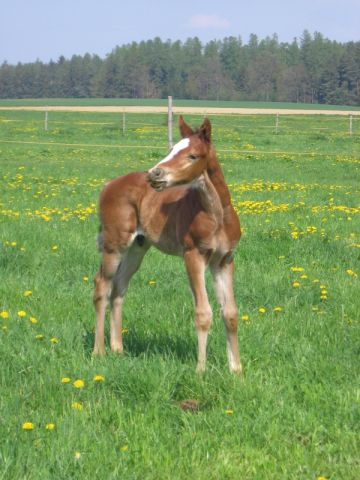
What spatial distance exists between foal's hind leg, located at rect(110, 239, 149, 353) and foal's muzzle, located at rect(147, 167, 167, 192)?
52.1 inches

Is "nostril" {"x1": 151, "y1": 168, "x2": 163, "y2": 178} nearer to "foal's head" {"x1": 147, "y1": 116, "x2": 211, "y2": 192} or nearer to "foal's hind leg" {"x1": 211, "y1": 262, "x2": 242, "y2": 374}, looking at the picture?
"foal's head" {"x1": 147, "y1": 116, "x2": 211, "y2": 192}

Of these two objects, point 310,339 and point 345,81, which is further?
point 345,81

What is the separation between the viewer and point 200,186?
15.5ft

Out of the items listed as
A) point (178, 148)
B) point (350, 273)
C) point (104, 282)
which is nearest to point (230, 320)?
point (104, 282)

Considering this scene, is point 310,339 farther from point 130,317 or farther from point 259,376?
point 130,317

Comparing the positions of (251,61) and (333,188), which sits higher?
(251,61)

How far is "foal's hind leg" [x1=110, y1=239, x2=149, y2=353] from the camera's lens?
5.59 m

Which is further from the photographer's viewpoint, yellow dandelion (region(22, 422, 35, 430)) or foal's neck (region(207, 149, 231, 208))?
foal's neck (region(207, 149, 231, 208))

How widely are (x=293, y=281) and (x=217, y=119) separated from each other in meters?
51.2

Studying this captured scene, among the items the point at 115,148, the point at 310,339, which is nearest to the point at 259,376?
the point at 310,339

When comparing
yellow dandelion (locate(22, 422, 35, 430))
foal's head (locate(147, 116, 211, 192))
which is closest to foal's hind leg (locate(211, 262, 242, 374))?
foal's head (locate(147, 116, 211, 192))

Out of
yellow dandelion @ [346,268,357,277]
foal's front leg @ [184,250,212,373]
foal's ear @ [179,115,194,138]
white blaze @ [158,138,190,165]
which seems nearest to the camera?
white blaze @ [158,138,190,165]

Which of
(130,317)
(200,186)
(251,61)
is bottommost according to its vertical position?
(130,317)

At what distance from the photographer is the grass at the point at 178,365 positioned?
369 centimetres
